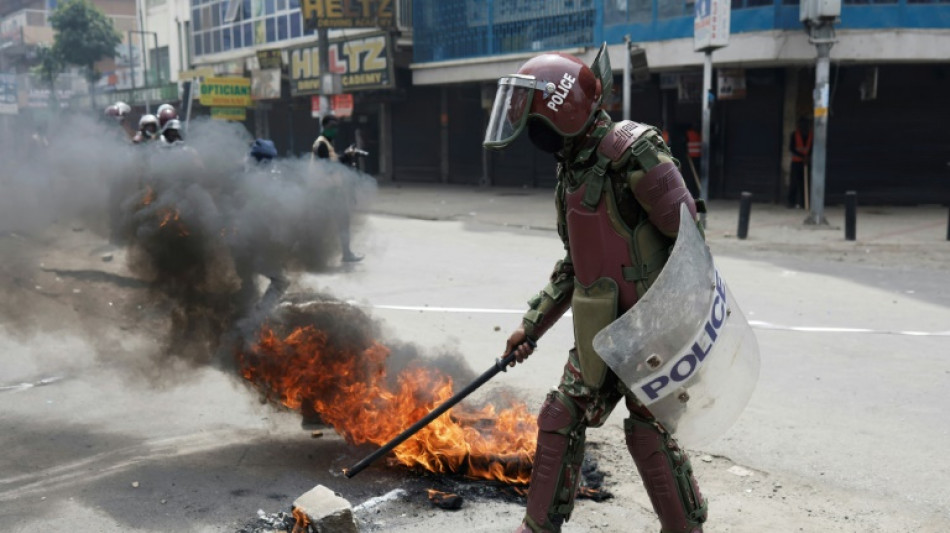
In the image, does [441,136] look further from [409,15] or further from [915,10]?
[915,10]

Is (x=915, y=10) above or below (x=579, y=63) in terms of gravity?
above

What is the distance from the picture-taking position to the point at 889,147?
17.4 meters

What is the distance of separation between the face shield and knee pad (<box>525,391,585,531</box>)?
90 cm

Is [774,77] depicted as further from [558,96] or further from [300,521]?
[300,521]

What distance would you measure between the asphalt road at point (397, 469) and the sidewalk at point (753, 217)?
315 cm

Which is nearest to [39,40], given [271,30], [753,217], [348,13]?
[271,30]

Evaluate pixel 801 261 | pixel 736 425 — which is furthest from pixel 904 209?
pixel 736 425

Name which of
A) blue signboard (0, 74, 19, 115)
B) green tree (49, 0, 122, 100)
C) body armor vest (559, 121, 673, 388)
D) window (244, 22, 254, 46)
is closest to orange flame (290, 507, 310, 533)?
body armor vest (559, 121, 673, 388)

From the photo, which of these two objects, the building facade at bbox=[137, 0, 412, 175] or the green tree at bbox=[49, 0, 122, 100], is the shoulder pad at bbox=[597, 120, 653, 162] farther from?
the green tree at bbox=[49, 0, 122, 100]

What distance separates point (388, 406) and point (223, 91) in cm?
1669

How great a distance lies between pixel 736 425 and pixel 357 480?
6.89 ft

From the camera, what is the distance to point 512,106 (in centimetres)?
300

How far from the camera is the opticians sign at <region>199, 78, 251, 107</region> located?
747 inches

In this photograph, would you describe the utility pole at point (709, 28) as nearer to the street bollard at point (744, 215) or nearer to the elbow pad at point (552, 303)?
the street bollard at point (744, 215)
